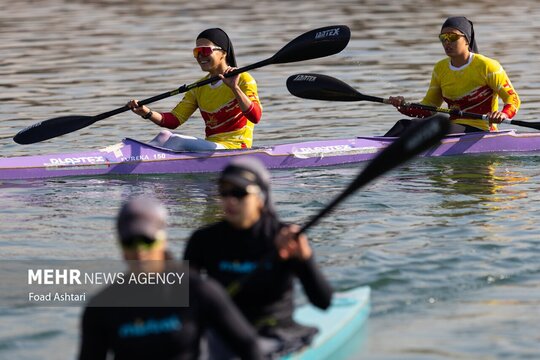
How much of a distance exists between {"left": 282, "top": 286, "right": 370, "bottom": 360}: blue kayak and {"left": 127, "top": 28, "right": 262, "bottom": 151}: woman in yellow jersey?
217 inches

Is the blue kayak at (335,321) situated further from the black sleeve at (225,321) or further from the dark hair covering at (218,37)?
the dark hair covering at (218,37)

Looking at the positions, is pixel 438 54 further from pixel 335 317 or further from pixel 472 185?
pixel 335 317

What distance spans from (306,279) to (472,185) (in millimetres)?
6829

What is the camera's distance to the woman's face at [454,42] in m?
13.6

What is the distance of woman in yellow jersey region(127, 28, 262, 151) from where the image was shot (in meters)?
12.8

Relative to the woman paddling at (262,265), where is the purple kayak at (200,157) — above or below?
below

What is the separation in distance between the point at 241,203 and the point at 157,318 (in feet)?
2.71

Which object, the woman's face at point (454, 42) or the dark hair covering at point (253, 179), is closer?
the dark hair covering at point (253, 179)

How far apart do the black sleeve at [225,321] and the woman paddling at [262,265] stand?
2.22ft

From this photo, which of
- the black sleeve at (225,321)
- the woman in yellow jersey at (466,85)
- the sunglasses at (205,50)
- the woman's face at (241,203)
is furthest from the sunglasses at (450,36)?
the black sleeve at (225,321)

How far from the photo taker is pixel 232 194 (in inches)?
232

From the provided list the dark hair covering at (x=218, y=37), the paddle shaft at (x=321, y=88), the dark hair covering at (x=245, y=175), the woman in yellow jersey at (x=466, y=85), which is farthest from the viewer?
the paddle shaft at (x=321, y=88)

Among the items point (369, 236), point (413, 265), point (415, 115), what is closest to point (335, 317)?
point (413, 265)

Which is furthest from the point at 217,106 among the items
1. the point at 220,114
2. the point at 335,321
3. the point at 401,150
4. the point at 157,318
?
the point at 157,318
